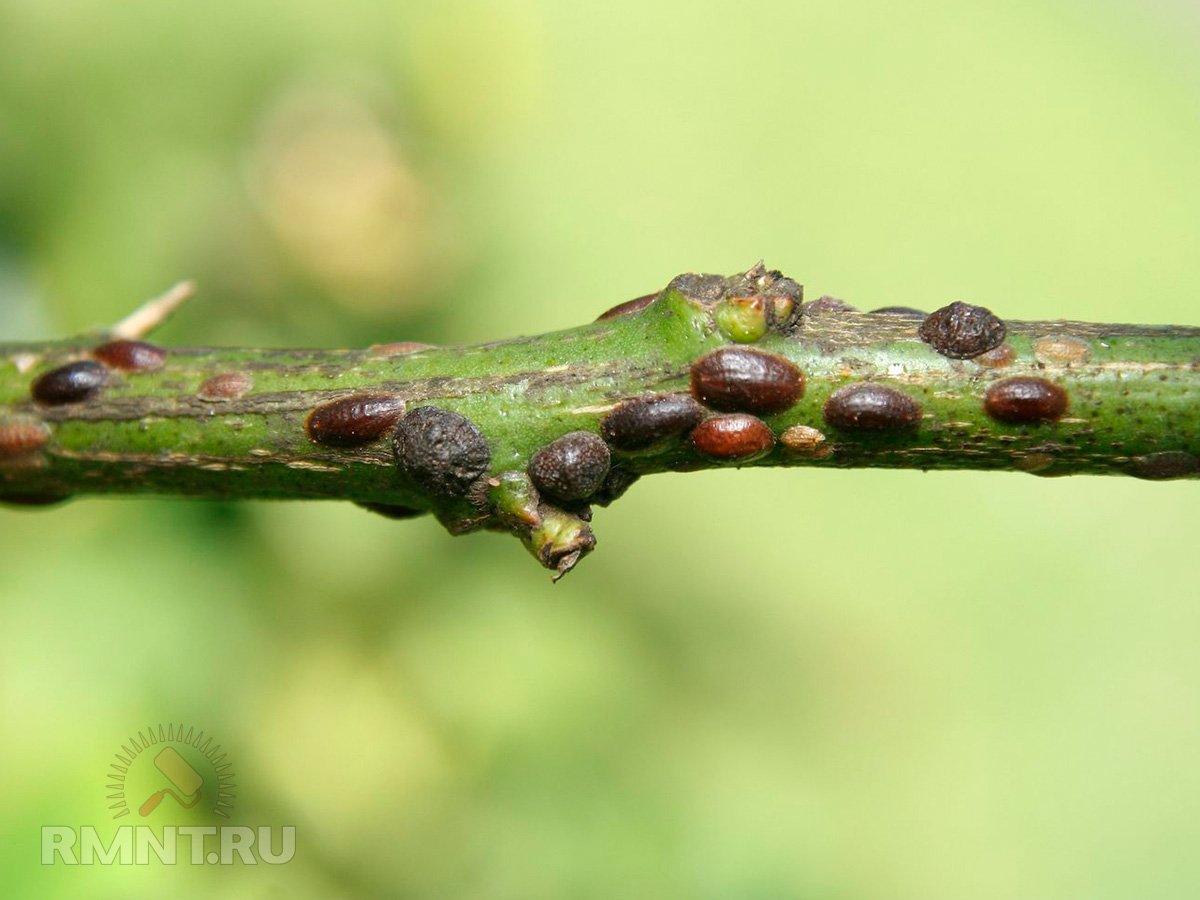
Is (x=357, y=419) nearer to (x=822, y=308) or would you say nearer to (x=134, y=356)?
(x=134, y=356)

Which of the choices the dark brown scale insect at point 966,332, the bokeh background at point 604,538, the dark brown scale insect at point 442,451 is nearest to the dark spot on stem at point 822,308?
the dark brown scale insect at point 966,332

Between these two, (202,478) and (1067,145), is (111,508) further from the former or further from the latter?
(1067,145)

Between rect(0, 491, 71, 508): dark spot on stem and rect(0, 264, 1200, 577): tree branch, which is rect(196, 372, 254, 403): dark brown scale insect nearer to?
rect(0, 264, 1200, 577): tree branch

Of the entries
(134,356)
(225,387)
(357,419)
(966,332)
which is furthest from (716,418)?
(134,356)

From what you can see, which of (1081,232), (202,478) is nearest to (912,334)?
(202,478)

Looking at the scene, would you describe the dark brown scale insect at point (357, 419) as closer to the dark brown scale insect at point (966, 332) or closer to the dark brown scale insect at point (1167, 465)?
the dark brown scale insect at point (966, 332)
